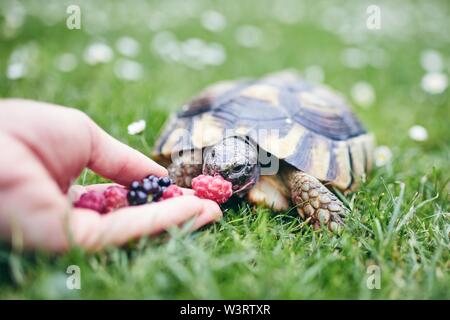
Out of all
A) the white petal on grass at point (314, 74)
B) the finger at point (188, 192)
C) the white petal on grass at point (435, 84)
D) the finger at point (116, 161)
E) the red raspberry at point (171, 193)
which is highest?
the white petal on grass at point (314, 74)

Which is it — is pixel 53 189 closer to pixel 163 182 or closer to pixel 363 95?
pixel 163 182

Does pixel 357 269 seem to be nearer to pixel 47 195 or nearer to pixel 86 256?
pixel 86 256

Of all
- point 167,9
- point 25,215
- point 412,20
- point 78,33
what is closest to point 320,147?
point 25,215

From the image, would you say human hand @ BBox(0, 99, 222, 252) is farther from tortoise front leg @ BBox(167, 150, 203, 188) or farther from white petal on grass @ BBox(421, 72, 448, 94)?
white petal on grass @ BBox(421, 72, 448, 94)

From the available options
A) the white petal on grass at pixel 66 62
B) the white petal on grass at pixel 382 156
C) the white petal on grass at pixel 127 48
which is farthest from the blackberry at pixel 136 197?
the white petal on grass at pixel 127 48

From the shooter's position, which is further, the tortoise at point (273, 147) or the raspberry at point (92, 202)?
the tortoise at point (273, 147)

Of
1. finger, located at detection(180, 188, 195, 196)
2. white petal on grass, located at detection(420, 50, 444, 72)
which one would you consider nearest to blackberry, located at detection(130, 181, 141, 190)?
finger, located at detection(180, 188, 195, 196)

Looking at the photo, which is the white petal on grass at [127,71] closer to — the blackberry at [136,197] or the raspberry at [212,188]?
the raspberry at [212,188]
